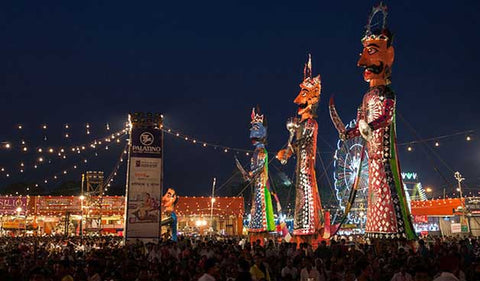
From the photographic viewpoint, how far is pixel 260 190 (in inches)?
1079

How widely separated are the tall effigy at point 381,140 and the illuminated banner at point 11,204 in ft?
111

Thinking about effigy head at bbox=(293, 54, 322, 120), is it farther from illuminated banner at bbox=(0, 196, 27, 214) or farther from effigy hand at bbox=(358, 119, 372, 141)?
Answer: illuminated banner at bbox=(0, 196, 27, 214)

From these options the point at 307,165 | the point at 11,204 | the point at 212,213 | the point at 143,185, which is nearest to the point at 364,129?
the point at 307,165

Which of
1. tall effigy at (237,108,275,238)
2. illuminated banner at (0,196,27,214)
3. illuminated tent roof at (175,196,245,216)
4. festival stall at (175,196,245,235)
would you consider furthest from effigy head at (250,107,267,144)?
illuminated banner at (0,196,27,214)

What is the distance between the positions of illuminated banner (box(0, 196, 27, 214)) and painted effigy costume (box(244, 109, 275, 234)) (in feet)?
78.7

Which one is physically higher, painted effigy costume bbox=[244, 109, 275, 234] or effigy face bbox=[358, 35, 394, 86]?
effigy face bbox=[358, 35, 394, 86]

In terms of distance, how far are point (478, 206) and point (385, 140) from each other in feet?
60.7

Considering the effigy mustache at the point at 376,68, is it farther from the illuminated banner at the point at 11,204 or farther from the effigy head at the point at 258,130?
the illuminated banner at the point at 11,204

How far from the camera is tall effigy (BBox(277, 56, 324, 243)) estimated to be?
874 inches

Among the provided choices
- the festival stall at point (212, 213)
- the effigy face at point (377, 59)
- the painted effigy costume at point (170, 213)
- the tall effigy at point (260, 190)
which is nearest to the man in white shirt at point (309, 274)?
the effigy face at point (377, 59)

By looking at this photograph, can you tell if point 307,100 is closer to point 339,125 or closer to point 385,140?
point 339,125

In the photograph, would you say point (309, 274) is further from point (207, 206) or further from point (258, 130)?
point (207, 206)

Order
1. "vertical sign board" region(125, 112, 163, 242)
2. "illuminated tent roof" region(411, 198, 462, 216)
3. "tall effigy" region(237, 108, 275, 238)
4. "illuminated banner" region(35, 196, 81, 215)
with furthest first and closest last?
"illuminated banner" region(35, 196, 81, 215)
"illuminated tent roof" region(411, 198, 462, 216)
"tall effigy" region(237, 108, 275, 238)
"vertical sign board" region(125, 112, 163, 242)

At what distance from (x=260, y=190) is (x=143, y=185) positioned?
30.4ft
